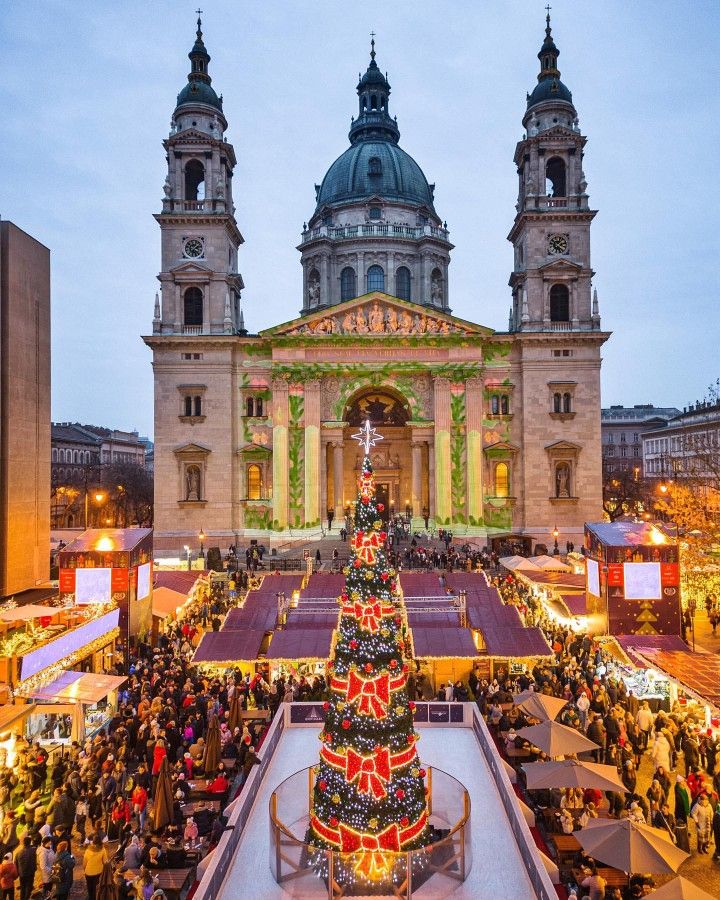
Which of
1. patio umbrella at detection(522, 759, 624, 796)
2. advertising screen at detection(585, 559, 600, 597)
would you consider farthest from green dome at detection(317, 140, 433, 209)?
patio umbrella at detection(522, 759, 624, 796)

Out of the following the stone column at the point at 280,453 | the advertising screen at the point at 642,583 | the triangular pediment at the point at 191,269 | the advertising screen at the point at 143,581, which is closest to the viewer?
the advertising screen at the point at 642,583

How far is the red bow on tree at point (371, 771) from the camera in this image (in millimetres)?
10211

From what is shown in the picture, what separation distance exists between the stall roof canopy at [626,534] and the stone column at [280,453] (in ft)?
80.8

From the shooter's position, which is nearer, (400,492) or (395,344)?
(395,344)

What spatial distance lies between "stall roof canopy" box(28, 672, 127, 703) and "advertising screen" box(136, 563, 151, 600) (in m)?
6.27

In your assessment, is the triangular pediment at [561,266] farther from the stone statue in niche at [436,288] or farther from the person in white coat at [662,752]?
the person in white coat at [662,752]

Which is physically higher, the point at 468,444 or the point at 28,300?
the point at 28,300

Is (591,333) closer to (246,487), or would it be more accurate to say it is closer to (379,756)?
(246,487)

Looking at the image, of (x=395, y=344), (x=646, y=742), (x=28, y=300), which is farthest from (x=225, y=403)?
(x=646, y=742)

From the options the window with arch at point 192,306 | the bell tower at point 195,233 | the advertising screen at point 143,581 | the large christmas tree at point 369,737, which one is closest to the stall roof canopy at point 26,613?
the advertising screen at point 143,581

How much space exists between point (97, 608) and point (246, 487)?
2522cm

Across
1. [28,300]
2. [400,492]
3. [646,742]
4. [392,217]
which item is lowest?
[646,742]

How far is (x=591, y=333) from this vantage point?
151 feet

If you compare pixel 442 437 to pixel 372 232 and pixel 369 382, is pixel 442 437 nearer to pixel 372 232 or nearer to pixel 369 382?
pixel 369 382
